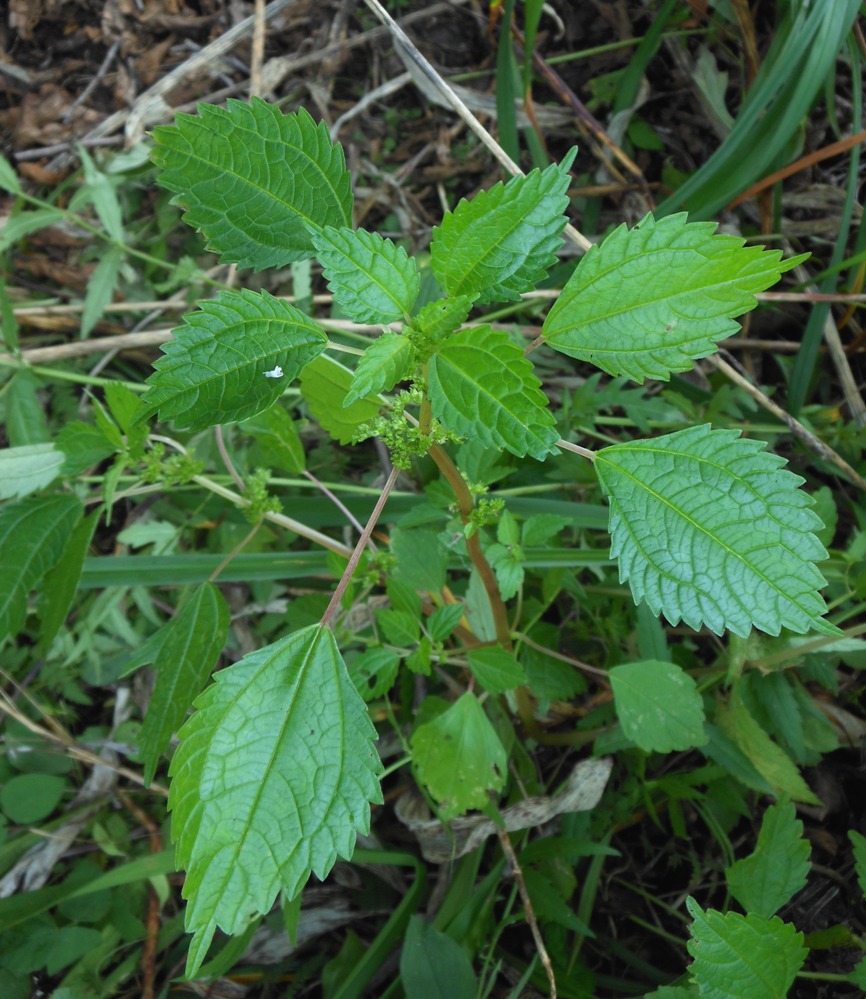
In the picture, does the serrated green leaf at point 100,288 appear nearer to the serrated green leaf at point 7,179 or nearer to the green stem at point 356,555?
the serrated green leaf at point 7,179

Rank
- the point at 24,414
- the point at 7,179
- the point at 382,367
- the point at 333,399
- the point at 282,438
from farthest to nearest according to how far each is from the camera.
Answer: the point at 7,179 → the point at 24,414 → the point at 282,438 → the point at 333,399 → the point at 382,367

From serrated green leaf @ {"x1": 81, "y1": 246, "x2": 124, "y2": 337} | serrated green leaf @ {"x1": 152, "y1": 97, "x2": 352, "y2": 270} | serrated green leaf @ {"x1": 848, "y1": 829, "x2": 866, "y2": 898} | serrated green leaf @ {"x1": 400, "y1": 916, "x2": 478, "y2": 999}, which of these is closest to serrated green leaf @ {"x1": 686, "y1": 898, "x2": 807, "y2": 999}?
serrated green leaf @ {"x1": 848, "y1": 829, "x2": 866, "y2": 898}

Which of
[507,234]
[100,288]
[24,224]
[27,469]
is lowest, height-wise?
[27,469]

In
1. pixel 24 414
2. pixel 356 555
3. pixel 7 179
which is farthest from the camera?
pixel 7 179

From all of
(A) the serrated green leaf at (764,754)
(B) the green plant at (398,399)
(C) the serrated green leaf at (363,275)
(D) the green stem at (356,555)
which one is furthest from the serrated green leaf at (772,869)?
(C) the serrated green leaf at (363,275)

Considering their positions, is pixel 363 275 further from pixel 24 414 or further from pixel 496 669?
pixel 24 414

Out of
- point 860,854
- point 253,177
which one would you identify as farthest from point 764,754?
point 253,177

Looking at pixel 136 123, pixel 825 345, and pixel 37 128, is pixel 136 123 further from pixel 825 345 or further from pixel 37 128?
pixel 825 345
